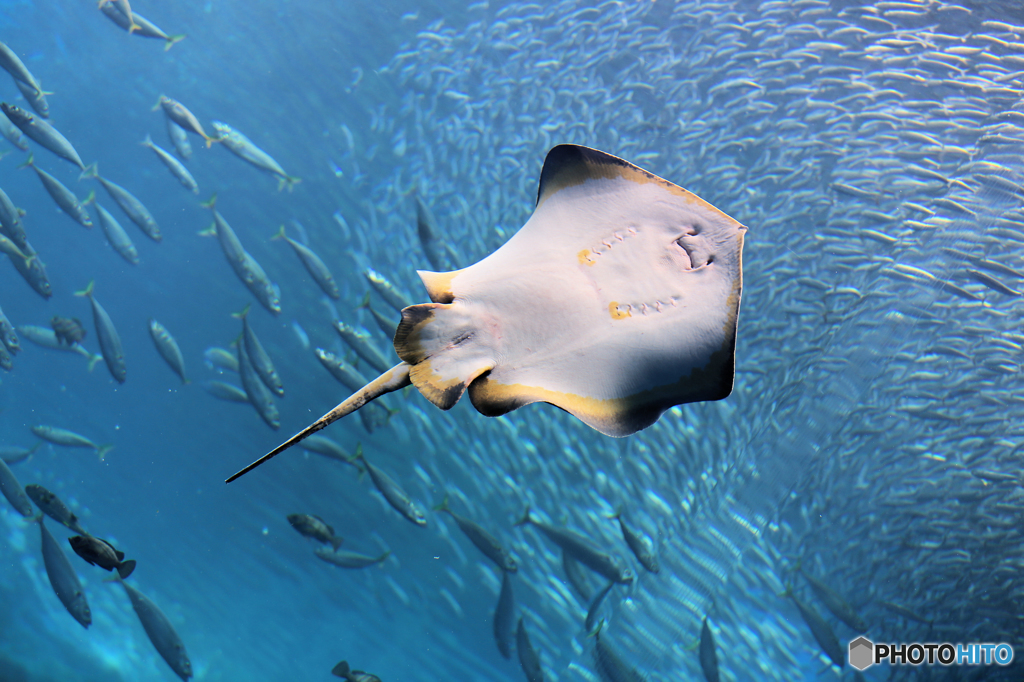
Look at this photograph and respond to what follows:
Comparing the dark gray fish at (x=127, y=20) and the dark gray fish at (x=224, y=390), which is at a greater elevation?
the dark gray fish at (x=127, y=20)

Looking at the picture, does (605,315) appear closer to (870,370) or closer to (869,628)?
(870,370)

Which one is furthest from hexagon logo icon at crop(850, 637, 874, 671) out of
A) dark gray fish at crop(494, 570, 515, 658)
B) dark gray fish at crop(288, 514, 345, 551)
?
dark gray fish at crop(288, 514, 345, 551)

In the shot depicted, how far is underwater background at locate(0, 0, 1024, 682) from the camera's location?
456 centimetres

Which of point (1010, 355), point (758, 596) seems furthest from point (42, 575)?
point (1010, 355)

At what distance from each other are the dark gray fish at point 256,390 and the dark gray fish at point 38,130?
7.19ft

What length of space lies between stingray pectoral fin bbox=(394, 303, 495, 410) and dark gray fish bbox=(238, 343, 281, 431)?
4.05 m

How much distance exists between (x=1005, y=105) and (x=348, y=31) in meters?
7.40

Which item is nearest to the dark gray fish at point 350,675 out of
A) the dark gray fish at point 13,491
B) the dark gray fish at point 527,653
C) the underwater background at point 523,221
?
the dark gray fish at point 527,653

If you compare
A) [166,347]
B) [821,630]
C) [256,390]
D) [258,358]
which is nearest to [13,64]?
[166,347]

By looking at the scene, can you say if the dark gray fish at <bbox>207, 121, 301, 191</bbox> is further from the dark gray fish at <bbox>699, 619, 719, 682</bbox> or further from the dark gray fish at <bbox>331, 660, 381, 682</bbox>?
the dark gray fish at <bbox>699, 619, 719, 682</bbox>

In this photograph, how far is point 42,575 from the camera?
470 inches

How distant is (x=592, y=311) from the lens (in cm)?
134

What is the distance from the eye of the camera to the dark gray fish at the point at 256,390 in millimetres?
4824

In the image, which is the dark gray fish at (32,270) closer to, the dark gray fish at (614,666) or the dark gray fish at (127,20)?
the dark gray fish at (127,20)
